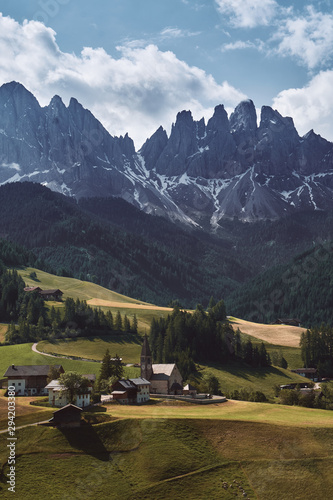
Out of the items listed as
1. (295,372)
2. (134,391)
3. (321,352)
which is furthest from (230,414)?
(321,352)

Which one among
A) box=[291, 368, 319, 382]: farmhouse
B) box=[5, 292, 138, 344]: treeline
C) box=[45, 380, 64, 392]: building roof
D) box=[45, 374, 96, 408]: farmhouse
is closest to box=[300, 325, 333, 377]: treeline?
box=[291, 368, 319, 382]: farmhouse

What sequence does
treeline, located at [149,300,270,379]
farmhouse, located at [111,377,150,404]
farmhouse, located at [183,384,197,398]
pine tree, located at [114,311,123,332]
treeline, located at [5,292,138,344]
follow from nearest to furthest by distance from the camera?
1. farmhouse, located at [111,377,150,404]
2. farmhouse, located at [183,384,197,398]
3. treeline, located at [149,300,270,379]
4. treeline, located at [5,292,138,344]
5. pine tree, located at [114,311,123,332]

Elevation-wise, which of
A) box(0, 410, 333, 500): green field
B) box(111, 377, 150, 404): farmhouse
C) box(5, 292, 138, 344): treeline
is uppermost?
box(5, 292, 138, 344): treeline

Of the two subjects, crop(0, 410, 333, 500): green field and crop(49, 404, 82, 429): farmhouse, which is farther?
crop(49, 404, 82, 429): farmhouse

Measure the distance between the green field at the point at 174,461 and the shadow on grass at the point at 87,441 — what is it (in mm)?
125

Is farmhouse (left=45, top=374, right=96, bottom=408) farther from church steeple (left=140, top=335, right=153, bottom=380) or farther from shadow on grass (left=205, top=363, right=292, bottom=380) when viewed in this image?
shadow on grass (left=205, top=363, right=292, bottom=380)

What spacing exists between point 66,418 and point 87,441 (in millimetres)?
5035

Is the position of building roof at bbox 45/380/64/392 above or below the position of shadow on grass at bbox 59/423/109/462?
above

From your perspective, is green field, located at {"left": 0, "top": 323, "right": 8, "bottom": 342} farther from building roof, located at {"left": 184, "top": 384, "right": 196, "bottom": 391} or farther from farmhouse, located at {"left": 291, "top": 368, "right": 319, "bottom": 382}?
farmhouse, located at {"left": 291, "top": 368, "right": 319, "bottom": 382}

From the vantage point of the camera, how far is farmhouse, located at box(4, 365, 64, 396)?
341 feet

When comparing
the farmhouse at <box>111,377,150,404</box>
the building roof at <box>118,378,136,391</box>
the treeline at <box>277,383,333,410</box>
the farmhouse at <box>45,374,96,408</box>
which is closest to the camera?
the farmhouse at <box>45,374,96,408</box>

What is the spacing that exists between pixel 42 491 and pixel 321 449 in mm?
35907

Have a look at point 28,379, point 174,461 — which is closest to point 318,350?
point 28,379

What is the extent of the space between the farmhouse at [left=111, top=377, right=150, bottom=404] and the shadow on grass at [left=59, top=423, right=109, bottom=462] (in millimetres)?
24961
